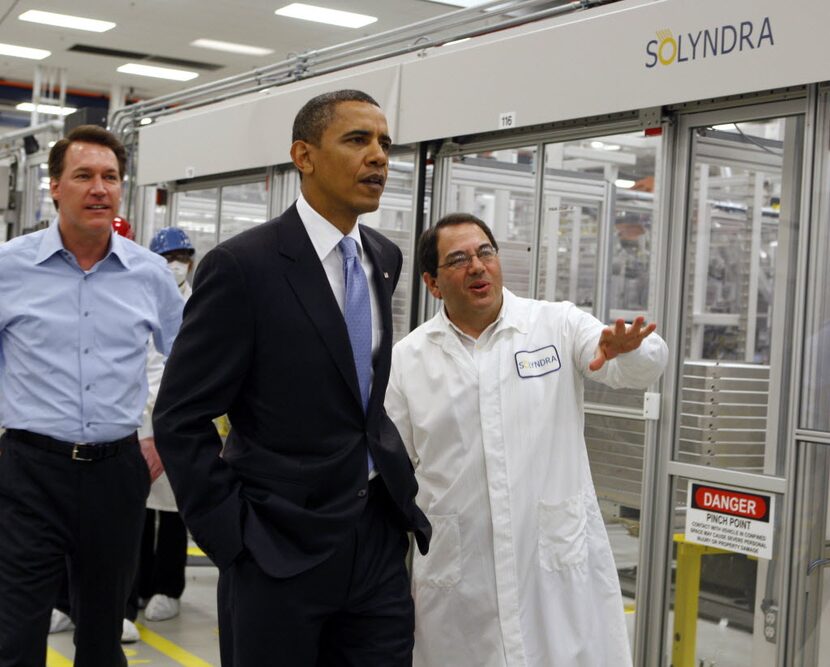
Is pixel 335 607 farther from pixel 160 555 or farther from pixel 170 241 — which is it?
pixel 170 241

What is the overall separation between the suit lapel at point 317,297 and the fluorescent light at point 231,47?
1032 centimetres

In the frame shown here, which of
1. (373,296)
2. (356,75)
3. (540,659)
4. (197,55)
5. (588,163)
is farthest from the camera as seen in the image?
(197,55)

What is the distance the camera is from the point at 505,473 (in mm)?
2820

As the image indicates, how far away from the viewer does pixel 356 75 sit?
533 centimetres

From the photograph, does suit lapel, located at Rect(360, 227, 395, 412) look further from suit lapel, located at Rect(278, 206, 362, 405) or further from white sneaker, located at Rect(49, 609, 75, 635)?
white sneaker, located at Rect(49, 609, 75, 635)

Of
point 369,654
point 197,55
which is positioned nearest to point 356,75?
point 369,654

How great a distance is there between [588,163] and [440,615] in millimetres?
7797

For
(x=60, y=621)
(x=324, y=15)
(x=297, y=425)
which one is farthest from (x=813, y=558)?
(x=324, y=15)

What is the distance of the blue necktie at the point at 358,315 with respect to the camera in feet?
8.05

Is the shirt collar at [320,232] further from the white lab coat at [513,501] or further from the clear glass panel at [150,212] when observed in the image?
the clear glass panel at [150,212]

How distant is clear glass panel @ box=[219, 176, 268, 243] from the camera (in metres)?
6.67

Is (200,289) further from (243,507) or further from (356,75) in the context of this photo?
(356,75)

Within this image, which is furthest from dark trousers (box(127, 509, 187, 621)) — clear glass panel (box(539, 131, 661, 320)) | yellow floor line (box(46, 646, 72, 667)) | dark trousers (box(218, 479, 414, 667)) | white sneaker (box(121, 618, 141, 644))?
dark trousers (box(218, 479, 414, 667))

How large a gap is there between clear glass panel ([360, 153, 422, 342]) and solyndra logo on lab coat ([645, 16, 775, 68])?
1.68 metres
